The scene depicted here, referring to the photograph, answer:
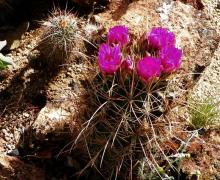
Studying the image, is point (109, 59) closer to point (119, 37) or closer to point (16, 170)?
point (119, 37)

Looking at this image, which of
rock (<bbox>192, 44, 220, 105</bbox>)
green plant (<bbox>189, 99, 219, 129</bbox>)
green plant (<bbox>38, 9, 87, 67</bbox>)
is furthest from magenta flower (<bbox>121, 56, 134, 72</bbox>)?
rock (<bbox>192, 44, 220, 105</bbox>)

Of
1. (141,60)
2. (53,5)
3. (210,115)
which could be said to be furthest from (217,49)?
(141,60)

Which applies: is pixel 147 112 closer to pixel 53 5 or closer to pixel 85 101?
pixel 85 101

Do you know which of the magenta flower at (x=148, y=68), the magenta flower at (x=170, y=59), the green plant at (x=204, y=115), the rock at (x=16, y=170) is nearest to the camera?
the magenta flower at (x=148, y=68)

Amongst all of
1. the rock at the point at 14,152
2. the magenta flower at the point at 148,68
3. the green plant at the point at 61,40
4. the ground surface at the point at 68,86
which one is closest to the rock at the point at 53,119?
the ground surface at the point at 68,86

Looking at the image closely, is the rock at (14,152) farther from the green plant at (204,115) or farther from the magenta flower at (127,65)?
the green plant at (204,115)

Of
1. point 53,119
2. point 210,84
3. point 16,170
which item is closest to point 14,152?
point 16,170
